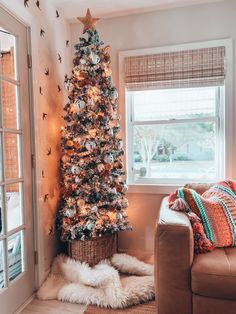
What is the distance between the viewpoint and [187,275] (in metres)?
1.49

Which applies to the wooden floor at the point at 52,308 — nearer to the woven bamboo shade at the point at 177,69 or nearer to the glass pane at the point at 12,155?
the glass pane at the point at 12,155

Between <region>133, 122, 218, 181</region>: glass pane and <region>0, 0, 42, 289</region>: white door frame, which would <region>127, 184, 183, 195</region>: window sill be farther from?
<region>0, 0, 42, 289</region>: white door frame

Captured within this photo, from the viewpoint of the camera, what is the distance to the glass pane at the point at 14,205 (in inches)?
69.7

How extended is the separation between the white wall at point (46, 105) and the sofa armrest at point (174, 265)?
110 cm

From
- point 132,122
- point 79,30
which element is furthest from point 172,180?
point 79,30

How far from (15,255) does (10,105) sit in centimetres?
114

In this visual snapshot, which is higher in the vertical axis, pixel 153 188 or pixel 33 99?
pixel 33 99

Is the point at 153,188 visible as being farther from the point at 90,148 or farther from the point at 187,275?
the point at 187,275

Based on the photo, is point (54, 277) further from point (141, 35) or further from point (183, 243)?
point (141, 35)

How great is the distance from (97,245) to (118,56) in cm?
198

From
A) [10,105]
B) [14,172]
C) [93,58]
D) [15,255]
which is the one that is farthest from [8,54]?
[15,255]

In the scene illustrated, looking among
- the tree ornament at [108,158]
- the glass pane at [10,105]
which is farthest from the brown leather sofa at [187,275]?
the glass pane at [10,105]

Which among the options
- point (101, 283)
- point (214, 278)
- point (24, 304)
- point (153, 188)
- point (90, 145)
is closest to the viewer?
point (214, 278)

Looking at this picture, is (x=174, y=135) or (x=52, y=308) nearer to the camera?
(x=52, y=308)
